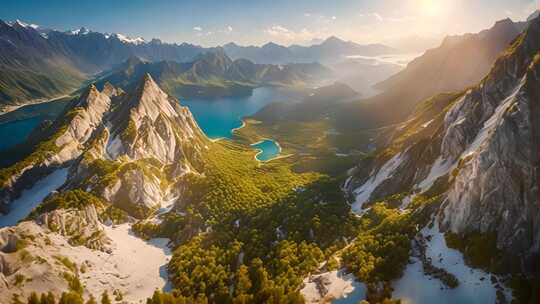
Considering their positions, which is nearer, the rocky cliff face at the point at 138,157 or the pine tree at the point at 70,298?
the pine tree at the point at 70,298

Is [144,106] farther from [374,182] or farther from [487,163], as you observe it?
[487,163]

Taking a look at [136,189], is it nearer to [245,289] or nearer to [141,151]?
[141,151]

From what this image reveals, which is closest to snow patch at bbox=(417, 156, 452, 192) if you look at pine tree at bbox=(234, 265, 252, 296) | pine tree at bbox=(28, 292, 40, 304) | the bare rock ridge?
pine tree at bbox=(234, 265, 252, 296)

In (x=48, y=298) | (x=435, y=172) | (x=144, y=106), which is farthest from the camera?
(x=144, y=106)

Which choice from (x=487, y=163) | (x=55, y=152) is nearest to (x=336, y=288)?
(x=487, y=163)

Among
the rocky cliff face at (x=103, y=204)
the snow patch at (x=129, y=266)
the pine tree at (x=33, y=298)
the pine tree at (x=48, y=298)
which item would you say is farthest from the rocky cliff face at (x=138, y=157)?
the pine tree at (x=33, y=298)

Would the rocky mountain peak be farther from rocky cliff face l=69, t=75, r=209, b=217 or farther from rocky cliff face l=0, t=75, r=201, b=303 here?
rocky cliff face l=0, t=75, r=201, b=303

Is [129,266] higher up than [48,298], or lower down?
lower down

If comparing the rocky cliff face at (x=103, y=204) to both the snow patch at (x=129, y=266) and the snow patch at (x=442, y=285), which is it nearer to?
the snow patch at (x=129, y=266)

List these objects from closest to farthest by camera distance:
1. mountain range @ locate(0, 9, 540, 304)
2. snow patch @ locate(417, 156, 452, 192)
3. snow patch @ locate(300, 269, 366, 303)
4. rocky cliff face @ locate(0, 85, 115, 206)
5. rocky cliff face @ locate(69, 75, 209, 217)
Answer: mountain range @ locate(0, 9, 540, 304) < snow patch @ locate(300, 269, 366, 303) < snow patch @ locate(417, 156, 452, 192) < rocky cliff face @ locate(69, 75, 209, 217) < rocky cliff face @ locate(0, 85, 115, 206)
